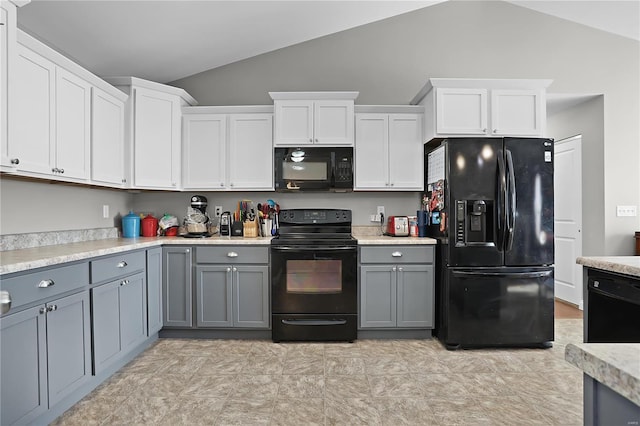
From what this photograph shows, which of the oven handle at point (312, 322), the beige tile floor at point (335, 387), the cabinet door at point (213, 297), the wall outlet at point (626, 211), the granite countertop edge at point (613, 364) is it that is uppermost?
the wall outlet at point (626, 211)

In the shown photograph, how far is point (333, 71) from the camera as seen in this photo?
405 centimetres

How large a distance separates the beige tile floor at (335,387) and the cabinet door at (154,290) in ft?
0.69

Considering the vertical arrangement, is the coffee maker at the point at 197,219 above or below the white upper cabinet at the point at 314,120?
below

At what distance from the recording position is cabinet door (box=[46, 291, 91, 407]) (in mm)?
1966

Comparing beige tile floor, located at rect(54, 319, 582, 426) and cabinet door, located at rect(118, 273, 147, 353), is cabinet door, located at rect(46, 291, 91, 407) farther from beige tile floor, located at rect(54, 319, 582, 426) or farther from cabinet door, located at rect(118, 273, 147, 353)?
cabinet door, located at rect(118, 273, 147, 353)

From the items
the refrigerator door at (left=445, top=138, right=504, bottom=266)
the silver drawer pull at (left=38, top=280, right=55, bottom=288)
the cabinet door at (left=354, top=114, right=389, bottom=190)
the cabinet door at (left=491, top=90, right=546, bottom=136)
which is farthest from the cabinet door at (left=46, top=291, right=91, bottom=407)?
the cabinet door at (left=491, top=90, right=546, bottom=136)

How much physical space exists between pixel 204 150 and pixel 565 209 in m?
4.43

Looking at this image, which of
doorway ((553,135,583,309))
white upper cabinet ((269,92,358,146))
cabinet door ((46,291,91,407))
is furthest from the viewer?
doorway ((553,135,583,309))

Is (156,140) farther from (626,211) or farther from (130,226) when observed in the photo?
(626,211)

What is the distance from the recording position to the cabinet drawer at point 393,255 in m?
3.30

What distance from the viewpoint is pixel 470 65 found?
4047mm

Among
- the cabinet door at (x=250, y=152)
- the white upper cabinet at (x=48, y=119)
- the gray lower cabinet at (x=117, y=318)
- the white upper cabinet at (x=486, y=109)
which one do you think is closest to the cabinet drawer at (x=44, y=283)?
the gray lower cabinet at (x=117, y=318)

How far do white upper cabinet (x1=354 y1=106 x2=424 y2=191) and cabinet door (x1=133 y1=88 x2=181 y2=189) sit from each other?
178cm

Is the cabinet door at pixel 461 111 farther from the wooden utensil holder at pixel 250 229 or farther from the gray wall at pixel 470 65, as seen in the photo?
the wooden utensil holder at pixel 250 229
